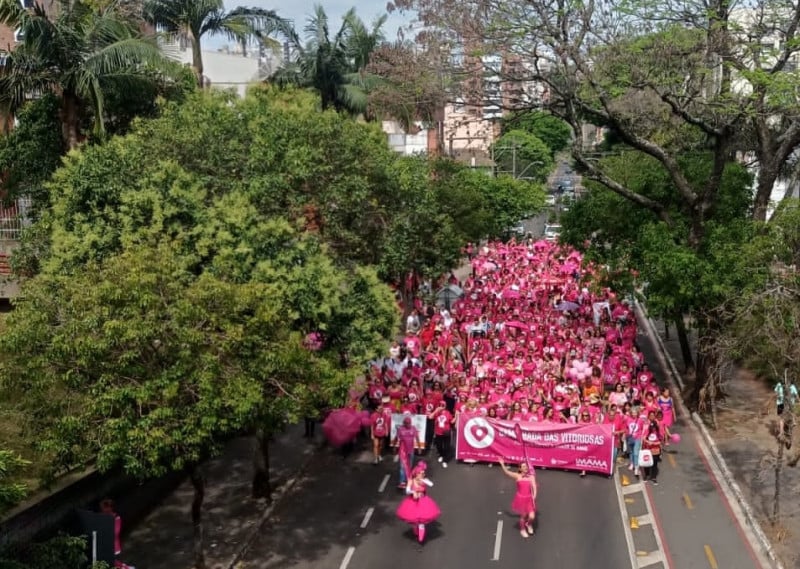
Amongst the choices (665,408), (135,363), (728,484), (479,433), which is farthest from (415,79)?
(135,363)

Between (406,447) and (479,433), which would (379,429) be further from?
(479,433)

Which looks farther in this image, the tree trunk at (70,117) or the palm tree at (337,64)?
the palm tree at (337,64)

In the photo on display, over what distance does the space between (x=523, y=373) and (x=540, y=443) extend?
3.36 metres

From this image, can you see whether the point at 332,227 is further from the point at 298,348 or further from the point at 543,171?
the point at 543,171

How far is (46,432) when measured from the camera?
1149 centimetres

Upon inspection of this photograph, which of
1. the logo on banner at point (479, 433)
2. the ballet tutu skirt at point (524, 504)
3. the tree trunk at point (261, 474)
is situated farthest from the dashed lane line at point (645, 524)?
the tree trunk at point (261, 474)

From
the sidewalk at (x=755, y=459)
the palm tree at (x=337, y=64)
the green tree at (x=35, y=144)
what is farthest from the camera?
the palm tree at (x=337, y=64)

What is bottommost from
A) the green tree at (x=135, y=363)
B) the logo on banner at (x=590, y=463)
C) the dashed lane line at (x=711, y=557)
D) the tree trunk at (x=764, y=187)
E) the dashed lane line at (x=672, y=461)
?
the dashed lane line at (x=672, y=461)

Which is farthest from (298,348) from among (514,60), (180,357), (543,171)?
(543,171)

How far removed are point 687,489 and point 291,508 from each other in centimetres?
762

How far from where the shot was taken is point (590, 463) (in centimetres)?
1798

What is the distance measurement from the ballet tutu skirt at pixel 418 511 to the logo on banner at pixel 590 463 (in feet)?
14.5

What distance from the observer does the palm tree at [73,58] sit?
19.2 metres

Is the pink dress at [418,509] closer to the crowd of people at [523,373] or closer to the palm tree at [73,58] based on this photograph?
the crowd of people at [523,373]
